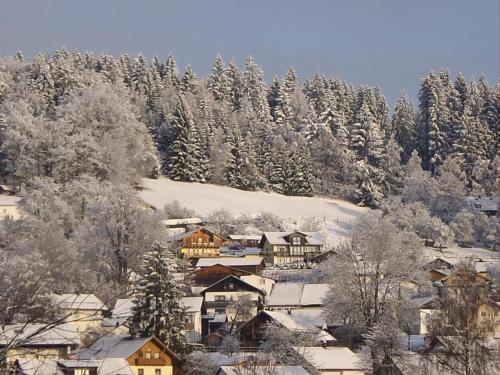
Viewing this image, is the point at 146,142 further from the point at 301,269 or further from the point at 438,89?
the point at 438,89

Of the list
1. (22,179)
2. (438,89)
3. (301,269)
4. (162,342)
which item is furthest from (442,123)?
(162,342)

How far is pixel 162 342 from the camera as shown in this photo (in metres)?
32.4

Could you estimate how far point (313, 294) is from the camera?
46125mm

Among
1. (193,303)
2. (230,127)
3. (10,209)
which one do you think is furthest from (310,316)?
(230,127)

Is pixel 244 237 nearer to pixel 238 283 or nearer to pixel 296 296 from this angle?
pixel 238 283

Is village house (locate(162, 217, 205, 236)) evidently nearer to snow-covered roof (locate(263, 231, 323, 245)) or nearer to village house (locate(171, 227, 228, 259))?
village house (locate(171, 227, 228, 259))

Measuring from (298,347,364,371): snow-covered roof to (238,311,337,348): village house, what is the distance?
304cm

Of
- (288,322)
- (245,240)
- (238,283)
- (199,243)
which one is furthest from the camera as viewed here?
(245,240)

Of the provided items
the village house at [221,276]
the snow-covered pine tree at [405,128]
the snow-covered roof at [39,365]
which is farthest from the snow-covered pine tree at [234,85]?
the snow-covered roof at [39,365]

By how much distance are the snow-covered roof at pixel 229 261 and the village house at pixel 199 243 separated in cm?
384

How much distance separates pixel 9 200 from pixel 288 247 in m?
21.3

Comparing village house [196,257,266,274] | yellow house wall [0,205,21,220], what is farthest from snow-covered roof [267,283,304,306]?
yellow house wall [0,205,21,220]

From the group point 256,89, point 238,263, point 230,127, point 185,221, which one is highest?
point 256,89

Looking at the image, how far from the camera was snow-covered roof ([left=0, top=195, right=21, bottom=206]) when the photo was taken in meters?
61.9
